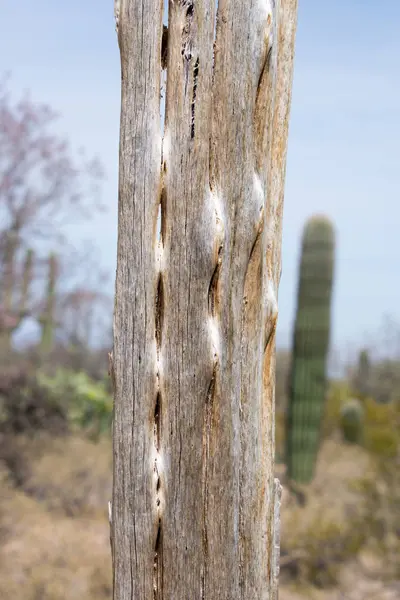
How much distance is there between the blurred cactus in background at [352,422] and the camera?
436 inches

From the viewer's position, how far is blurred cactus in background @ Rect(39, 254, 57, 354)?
14.4 meters

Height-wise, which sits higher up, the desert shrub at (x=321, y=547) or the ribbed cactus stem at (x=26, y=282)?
the ribbed cactus stem at (x=26, y=282)

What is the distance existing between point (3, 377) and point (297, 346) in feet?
15.2

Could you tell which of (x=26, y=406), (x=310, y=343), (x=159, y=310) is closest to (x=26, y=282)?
(x=26, y=406)

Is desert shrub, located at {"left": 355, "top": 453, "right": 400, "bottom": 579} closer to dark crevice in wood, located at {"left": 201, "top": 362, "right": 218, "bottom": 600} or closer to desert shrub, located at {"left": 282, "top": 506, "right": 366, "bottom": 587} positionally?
desert shrub, located at {"left": 282, "top": 506, "right": 366, "bottom": 587}

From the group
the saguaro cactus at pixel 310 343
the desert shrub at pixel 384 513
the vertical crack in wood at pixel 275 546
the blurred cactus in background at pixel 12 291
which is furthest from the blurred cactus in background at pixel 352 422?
the vertical crack in wood at pixel 275 546

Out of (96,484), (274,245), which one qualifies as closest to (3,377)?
(96,484)

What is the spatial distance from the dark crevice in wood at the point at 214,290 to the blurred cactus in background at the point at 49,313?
1300cm

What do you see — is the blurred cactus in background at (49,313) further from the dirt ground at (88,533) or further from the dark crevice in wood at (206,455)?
the dark crevice in wood at (206,455)

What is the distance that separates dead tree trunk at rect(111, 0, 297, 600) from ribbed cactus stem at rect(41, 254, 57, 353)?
12938 mm

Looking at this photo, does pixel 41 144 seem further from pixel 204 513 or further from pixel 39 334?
pixel 204 513


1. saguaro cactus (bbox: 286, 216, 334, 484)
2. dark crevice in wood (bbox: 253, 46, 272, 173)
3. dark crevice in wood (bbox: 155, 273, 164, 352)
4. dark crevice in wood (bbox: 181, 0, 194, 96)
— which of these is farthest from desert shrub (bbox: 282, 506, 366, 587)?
dark crevice in wood (bbox: 181, 0, 194, 96)

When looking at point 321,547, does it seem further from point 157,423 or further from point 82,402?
point 157,423

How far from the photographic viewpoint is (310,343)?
9.30m
